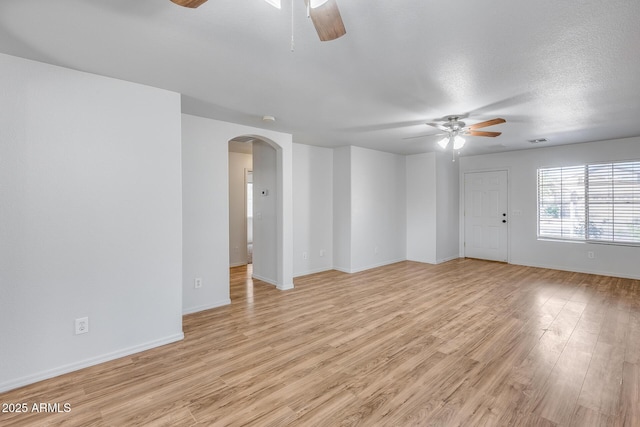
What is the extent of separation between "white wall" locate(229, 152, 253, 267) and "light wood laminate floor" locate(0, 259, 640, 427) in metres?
2.54

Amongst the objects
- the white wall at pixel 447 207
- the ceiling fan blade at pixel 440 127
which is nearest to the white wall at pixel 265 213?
the ceiling fan blade at pixel 440 127

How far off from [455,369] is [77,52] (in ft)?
12.4

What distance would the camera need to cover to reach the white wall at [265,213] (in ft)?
16.0

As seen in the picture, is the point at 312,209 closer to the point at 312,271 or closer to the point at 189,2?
the point at 312,271

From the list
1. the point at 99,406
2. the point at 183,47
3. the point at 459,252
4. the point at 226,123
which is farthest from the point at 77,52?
the point at 459,252

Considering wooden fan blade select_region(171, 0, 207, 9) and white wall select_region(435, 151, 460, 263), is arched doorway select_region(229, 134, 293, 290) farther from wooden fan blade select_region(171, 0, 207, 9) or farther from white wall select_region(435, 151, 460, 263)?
white wall select_region(435, 151, 460, 263)

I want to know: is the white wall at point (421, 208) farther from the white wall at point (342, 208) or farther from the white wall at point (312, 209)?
the white wall at point (312, 209)

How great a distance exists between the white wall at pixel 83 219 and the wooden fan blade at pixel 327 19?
2109 mm

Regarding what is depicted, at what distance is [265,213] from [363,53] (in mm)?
3404

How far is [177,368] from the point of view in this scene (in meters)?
2.43

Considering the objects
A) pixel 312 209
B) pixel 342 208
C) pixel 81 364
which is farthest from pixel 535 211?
pixel 81 364

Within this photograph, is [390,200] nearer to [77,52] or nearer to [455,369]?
[455,369]

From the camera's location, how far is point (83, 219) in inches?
96.8

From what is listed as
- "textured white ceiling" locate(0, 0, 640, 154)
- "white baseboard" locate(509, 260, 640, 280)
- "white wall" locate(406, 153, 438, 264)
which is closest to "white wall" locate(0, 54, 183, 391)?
"textured white ceiling" locate(0, 0, 640, 154)
